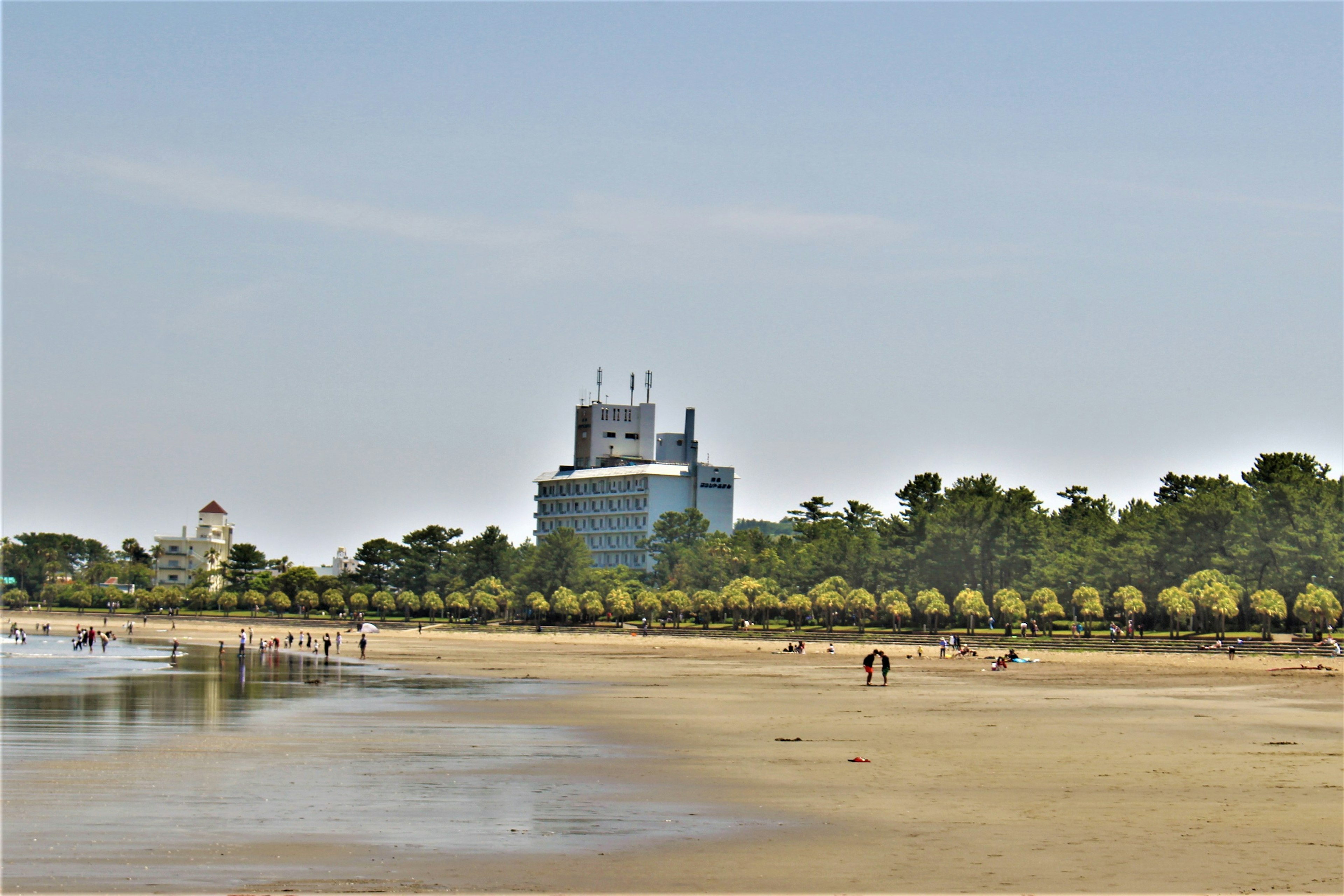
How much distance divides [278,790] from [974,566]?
96.7 m

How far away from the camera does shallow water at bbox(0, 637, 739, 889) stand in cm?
1617

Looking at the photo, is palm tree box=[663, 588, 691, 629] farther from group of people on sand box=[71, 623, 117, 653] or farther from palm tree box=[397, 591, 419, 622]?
group of people on sand box=[71, 623, 117, 653]

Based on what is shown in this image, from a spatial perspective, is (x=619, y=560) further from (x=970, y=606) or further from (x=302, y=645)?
(x=970, y=606)

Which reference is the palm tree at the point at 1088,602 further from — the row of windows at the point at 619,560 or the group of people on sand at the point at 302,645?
the row of windows at the point at 619,560

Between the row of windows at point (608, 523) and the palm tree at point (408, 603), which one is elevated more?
the row of windows at point (608, 523)

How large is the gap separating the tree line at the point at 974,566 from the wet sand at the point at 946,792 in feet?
134

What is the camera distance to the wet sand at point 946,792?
1516 centimetres

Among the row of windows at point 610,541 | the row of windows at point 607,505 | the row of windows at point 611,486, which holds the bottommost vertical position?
the row of windows at point 610,541

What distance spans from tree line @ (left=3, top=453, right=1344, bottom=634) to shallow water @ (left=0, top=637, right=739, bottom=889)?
68093 mm

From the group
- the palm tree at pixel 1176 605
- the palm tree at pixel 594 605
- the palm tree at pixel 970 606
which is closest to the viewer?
the palm tree at pixel 1176 605

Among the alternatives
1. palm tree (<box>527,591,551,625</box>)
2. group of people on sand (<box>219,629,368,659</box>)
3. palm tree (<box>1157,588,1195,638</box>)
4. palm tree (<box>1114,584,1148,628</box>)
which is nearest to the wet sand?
palm tree (<box>1157,588,1195,638</box>)

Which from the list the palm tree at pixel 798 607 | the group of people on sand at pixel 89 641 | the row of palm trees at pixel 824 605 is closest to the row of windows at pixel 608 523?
the row of palm trees at pixel 824 605

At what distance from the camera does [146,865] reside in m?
15.1

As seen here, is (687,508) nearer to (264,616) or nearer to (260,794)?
(264,616)
